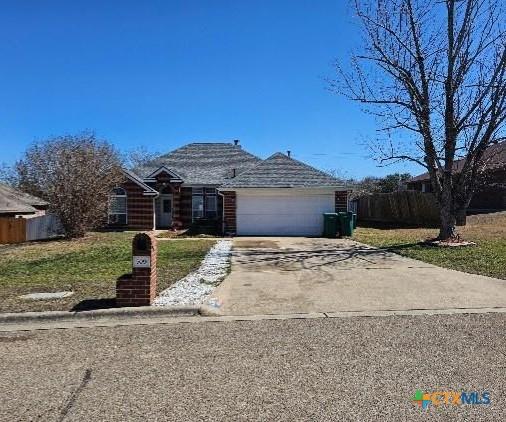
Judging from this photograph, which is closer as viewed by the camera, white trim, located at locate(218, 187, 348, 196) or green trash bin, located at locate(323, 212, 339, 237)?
green trash bin, located at locate(323, 212, 339, 237)

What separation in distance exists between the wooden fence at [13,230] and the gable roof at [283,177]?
387 inches

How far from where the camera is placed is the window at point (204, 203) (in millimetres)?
29094

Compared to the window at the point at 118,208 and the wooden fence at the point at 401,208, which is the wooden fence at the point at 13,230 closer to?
the window at the point at 118,208

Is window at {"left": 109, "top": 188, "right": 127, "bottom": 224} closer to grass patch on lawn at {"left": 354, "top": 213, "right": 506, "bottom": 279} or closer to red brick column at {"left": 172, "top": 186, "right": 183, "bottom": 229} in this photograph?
red brick column at {"left": 172, "top": 186, "right": 183, "bottom": 229}

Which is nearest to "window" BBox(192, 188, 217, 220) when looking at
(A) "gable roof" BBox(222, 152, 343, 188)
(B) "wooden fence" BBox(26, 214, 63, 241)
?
(A) "gable roof" BBox(222, 152, 343, 188)

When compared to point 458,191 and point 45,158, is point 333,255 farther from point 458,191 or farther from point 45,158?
point 45,158

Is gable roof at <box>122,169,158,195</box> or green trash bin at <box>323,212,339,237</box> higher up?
gable roof at <box>122,169,158,195</box>

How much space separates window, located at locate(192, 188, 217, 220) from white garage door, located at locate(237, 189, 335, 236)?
540cm

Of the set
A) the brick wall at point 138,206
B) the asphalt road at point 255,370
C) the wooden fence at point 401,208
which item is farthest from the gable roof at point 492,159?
the brick wall at point 138,206

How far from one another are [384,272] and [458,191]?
8.68 metres

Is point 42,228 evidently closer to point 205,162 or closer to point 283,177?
point 205,162

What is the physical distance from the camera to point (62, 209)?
70.3ft

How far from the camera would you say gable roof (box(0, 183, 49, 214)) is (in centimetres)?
2775

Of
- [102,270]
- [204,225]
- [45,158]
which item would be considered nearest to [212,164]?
[204,225]
